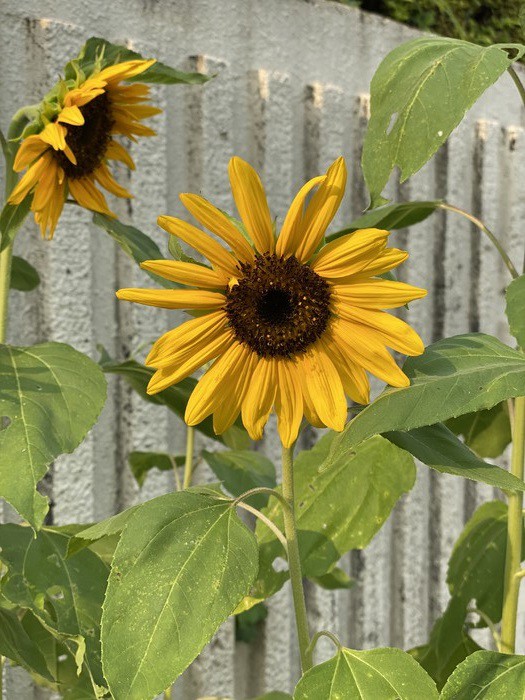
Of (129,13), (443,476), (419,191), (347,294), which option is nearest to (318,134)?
(419,191)

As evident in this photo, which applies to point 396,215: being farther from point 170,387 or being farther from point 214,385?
point 214,385

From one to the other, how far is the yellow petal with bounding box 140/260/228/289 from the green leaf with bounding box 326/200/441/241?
23 cm

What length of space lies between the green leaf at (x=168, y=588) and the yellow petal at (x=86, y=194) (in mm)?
384

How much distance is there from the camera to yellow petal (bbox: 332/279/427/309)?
2.36 feet

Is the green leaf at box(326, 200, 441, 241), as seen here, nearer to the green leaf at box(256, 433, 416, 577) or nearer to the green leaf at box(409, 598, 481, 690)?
the green leaf at box(256, 433, 416, 577)

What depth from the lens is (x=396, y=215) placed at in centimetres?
106

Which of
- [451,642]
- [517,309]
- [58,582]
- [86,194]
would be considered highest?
[86,194]

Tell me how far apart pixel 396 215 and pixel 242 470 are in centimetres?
36

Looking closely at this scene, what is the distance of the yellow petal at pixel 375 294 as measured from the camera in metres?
0.72

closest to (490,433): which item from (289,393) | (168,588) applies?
(289,393)

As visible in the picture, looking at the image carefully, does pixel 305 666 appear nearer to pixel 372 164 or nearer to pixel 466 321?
pixel 372 164

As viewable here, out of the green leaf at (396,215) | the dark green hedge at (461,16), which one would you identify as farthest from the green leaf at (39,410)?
the dark green hedge at (461,16)

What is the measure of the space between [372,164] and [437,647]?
574 millimetres

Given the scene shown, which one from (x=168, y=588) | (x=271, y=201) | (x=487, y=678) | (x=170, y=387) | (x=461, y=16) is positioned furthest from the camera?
(x=461, y=16)
